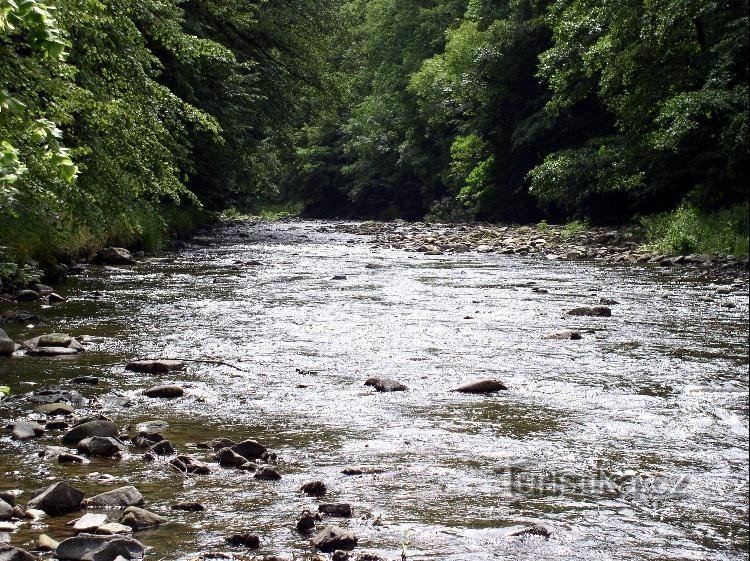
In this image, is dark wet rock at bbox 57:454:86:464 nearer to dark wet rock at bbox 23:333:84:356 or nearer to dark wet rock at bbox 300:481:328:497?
dark wet rock at bbox 300:481:328:497

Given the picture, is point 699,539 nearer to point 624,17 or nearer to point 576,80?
point 624,17

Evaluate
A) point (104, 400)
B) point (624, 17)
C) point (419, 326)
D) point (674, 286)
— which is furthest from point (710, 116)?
point (104, 400)

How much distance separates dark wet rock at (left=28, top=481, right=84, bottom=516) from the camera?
4.06m

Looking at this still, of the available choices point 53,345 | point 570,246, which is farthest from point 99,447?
point 570,246

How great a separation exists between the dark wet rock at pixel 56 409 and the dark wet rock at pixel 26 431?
0.37 meters

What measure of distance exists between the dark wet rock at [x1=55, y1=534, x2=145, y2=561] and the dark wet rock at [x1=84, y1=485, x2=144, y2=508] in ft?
1.70

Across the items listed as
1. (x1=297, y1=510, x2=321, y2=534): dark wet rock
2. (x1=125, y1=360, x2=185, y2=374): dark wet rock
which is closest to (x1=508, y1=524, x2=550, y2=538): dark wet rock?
(x1=297, y1=510, x2=321, y2=534): dark wet rock

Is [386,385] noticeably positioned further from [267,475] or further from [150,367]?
[267,475]

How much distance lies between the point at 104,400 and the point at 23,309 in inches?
194

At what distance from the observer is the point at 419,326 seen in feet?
33.7

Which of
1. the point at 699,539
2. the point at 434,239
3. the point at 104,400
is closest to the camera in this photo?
the point at 699,539

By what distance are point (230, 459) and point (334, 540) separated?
53.3 inches

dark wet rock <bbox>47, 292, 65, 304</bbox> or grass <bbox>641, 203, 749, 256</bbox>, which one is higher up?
grass <bbox>641, 203, 749, 256</bbox>

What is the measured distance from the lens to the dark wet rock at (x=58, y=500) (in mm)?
4062
